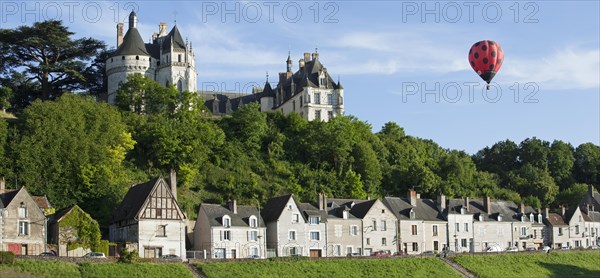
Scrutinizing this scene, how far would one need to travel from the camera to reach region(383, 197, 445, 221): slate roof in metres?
82.9

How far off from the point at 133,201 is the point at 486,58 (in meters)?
26.2

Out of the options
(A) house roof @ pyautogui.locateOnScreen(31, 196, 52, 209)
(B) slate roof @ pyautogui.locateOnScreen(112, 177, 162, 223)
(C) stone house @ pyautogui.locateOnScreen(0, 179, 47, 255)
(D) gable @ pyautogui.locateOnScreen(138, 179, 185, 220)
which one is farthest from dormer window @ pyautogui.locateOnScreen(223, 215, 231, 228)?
(C) stone house @ pyautogui.locateOnScreen(0, 179, 47, 255)

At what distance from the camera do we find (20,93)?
97188 mm

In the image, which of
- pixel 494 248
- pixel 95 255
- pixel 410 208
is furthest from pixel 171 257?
pixel 494 248

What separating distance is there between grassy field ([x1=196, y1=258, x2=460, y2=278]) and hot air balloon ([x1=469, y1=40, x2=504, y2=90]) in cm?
1427

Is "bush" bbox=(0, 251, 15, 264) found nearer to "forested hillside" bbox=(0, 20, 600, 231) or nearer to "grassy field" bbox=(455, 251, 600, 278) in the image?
"forested hillside" bbox=(0, 20, 600, 231)

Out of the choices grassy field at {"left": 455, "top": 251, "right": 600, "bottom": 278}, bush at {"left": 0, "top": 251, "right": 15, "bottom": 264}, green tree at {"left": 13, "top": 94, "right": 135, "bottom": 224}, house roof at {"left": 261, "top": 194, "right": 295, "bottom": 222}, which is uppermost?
green tree at {"left": 13, "top": 94, "right": 135, "bottom": 224}

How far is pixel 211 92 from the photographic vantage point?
115 m

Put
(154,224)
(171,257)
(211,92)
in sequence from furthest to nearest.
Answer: (211,92) < (154,224) < (171,257)

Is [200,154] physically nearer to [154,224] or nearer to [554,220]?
[154,224]

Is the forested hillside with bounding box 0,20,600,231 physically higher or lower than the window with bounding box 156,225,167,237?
higher

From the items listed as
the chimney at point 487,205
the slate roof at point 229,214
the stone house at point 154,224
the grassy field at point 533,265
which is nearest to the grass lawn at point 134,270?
the stone house at point 154,224

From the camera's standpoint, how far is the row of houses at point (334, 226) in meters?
69.2

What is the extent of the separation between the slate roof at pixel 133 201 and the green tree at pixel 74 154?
241 centimetres
